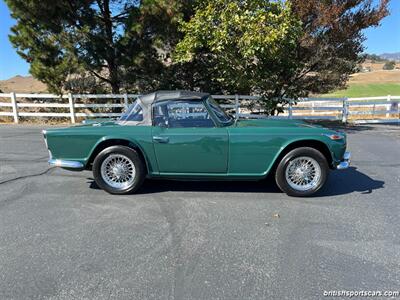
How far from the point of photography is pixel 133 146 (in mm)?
4422

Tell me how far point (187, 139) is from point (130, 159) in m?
0.88

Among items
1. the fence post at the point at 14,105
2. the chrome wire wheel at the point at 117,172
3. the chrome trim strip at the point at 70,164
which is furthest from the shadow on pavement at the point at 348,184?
the fence post at the point at 14,105

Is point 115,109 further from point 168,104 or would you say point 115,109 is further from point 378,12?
point 378,12

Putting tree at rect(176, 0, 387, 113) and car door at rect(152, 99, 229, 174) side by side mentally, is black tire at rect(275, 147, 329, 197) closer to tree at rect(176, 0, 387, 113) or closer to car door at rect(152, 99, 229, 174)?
car door at rect(152, 99, 229, 174)

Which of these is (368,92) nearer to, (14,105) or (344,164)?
(14,105)

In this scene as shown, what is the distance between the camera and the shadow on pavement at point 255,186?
462 cm

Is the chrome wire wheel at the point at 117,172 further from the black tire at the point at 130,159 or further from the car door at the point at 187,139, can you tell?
the car door at the point at 187,139

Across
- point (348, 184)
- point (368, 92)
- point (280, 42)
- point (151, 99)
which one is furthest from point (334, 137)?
point (368, 92)

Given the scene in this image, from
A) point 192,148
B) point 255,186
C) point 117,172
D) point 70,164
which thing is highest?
point 192,148

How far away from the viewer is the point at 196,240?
126 inches

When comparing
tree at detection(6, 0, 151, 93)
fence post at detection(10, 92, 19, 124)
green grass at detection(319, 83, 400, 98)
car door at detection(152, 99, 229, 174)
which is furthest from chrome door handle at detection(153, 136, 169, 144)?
green grass at detection(319, 83, 400, 98)

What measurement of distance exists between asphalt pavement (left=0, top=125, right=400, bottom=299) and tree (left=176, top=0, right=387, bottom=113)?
6.18 m

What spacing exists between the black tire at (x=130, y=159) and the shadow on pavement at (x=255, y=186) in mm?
216

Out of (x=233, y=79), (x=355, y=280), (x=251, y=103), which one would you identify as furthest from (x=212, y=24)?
(x=355, y=280)
